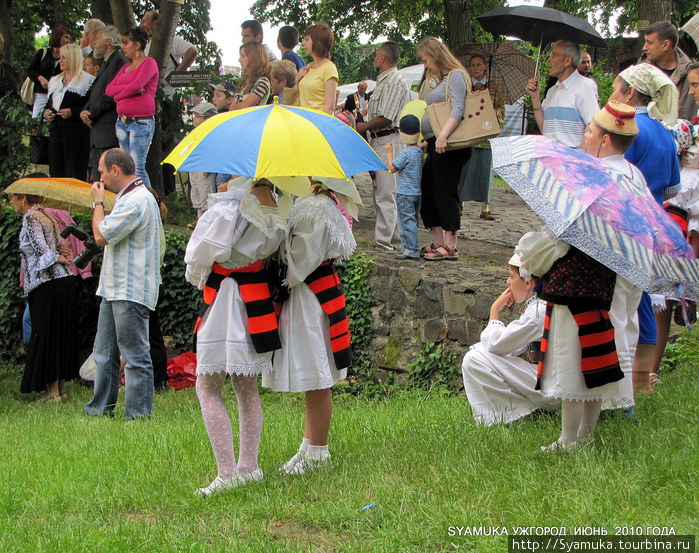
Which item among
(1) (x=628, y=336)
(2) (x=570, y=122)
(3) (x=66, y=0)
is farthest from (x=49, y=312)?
(3) (x=66, y=0)

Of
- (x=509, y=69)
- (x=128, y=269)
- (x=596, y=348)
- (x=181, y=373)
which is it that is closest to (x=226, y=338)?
(x=596, y=348)

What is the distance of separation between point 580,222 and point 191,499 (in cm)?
250

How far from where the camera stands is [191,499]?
483 centimetres

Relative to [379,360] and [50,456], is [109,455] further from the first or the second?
[379,360]

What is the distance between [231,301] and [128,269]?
3.00 metres

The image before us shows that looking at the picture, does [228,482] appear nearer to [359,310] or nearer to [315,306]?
[315,306]

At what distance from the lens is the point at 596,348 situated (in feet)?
15.4

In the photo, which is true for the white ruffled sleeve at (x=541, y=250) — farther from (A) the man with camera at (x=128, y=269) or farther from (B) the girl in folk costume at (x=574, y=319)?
(A) the man with camera at (x=128, y=269)

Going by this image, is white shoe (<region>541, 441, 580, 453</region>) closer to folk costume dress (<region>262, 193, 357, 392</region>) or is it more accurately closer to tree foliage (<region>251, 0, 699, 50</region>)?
folk costume dress (<region>262, 193, 357, 392</region>)

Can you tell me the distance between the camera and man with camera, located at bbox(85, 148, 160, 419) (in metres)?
7.45

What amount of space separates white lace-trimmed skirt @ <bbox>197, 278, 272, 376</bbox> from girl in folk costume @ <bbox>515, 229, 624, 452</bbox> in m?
1.54

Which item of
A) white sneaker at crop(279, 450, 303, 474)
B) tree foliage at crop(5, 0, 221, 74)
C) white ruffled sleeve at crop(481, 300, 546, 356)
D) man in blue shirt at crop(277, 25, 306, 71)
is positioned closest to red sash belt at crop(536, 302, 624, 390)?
white ruffled sleeve at crop(481, 300, 546, 356)

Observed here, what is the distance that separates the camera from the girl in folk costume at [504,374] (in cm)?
582

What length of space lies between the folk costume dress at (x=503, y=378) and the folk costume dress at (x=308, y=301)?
4.11ft
